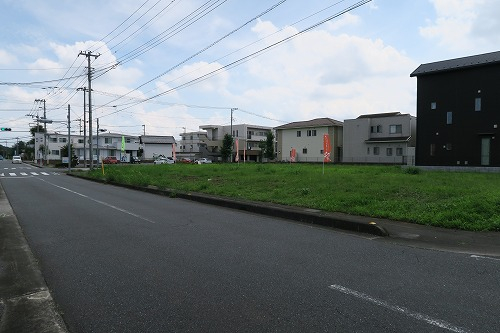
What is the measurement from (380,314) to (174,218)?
22.2 ft

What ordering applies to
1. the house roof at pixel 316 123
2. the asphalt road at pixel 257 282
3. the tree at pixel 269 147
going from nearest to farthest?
the asphalt road at pixel 257 282
the house roof at pixel 316 123
the tree at pixel 269 147

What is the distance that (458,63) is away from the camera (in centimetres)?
3042

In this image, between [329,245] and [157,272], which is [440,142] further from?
[157,272]

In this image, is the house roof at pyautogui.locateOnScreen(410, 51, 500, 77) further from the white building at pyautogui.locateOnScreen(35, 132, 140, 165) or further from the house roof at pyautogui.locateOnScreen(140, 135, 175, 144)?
the house roof at pyautogui.locateOnScreen(140, 135, 175, 144)

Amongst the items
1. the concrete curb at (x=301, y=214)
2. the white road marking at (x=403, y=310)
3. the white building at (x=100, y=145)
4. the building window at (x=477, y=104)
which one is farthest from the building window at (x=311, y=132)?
the white road marking at (x=403, y=310)

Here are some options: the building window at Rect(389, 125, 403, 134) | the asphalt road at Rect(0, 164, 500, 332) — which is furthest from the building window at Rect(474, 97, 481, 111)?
the asphalt road at Rect(0, 164, 500, 332)

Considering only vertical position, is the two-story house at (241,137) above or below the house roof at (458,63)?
below

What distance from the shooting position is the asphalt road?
11.2 ft

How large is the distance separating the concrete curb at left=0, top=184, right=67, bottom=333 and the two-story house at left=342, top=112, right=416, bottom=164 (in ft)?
143

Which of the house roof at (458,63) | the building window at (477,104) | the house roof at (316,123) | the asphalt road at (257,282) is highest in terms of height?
the house roof at (458,63)

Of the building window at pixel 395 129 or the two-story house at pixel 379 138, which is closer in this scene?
the two-story house at pixel 379 138

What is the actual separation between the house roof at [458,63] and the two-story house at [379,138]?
13.1 metres

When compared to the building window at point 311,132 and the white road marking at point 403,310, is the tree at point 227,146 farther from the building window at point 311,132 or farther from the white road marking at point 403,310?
the white road marking at point 403,310

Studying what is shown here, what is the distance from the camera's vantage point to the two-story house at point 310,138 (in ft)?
173
